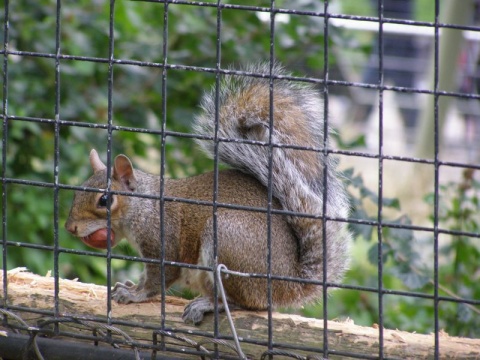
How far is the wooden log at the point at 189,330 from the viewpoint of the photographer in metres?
1.84

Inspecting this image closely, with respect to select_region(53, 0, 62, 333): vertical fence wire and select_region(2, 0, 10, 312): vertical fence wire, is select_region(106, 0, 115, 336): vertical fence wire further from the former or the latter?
select_region(2, 0, 10, 312): vertical fence wire

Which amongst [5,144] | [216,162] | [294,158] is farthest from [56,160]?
[294,158]

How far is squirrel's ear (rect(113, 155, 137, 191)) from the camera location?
238 cm

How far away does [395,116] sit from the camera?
8.30m

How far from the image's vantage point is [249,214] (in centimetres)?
218

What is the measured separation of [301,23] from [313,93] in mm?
974

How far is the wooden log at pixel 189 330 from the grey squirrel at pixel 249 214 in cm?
8

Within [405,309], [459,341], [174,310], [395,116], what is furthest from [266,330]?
[395,116]

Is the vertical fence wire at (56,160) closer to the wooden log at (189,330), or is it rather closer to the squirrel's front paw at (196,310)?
the wooden log at (189,330)

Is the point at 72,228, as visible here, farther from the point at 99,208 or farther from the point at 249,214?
the point at 249,214

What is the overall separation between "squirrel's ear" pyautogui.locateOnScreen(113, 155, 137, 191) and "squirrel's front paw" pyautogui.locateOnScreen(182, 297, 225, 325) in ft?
1.72

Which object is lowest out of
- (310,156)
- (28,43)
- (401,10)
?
(310,156)

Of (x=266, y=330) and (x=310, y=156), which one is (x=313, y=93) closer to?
(x=310, y=156)

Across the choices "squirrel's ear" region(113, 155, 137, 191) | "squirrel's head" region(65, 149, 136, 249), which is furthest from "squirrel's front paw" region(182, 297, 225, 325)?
"squirrel's ear" region(113, 155, 137, 191)
